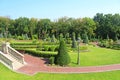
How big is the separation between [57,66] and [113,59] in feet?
31.0

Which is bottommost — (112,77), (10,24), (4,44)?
(112,77)

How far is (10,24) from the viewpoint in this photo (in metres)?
89.3

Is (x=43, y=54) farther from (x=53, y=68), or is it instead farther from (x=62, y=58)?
(x=53, y=68)

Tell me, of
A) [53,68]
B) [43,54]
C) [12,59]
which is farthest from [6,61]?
[43,54]

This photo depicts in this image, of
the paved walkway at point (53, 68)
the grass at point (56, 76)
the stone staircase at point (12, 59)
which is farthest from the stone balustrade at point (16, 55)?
the grass at point (56, 76)

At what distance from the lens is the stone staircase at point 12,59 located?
76.5ft

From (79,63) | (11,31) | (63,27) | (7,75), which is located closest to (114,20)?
(63,27)

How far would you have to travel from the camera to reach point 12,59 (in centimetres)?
2578

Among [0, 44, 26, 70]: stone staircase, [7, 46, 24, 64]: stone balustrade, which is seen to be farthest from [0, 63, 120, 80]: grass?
[7, 46, 24, 64]: stone balustrade

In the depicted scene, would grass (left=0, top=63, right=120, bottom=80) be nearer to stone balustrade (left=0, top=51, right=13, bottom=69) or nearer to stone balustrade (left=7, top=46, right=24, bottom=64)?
stone balustrade (left=0, top=51, right=13, bottom=69)

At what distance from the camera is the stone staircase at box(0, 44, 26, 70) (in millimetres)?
23305

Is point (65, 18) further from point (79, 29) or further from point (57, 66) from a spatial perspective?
point (57, 66)

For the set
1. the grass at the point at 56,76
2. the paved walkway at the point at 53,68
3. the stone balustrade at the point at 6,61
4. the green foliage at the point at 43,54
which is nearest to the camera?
the grass at the point at 56,76

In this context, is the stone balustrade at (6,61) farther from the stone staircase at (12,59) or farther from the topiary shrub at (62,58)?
the topiary shrub at (62,58)
